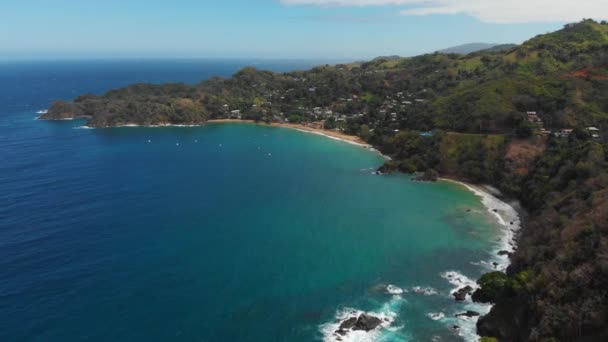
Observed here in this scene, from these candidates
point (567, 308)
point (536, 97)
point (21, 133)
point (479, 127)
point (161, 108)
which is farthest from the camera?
point (161, 108)

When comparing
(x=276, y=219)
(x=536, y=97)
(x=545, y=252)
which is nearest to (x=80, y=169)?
(x=276, y=219)

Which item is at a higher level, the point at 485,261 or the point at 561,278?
the point at 561,278

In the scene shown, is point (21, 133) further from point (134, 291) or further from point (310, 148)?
point (134, 291)

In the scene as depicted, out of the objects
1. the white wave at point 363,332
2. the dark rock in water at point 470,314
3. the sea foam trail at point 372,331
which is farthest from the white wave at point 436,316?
the white wave at point 363,332

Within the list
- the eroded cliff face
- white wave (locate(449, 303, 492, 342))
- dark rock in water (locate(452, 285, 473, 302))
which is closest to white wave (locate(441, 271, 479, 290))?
dark rock in water (locate(452, 285, 473, 302))

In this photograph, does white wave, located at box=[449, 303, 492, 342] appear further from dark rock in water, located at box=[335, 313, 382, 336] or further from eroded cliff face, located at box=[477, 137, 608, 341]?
dark rock in water, located at box=[335, 313, 382, 336]

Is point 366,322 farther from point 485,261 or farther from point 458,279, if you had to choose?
point 485,261

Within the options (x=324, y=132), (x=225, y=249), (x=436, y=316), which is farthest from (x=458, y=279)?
(x=324, y=132)
